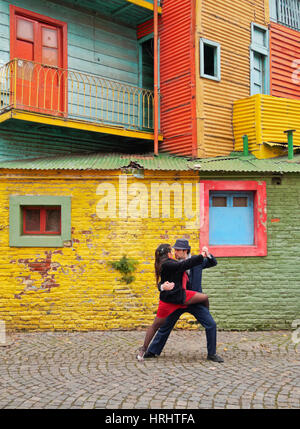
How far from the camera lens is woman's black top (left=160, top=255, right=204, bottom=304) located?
214 inches

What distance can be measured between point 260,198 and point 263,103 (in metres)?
3.22

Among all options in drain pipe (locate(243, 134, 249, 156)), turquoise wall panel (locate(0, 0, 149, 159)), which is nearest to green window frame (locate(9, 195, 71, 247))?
turquoise wall panel (locate(0, 0, 149, 159))

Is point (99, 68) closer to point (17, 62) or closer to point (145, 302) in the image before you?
point (17, 62)

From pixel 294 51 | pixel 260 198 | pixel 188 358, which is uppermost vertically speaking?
pixel 294 51

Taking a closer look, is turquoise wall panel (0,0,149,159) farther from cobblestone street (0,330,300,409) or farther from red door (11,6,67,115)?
cobblestone street (0,330,300,409)

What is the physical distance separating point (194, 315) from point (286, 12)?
10258 millimetres

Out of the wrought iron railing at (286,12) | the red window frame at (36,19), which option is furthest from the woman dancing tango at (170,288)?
the wrought iron railing at (286,12)

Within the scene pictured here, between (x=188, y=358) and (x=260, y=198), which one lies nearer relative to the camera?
(x=188, y=358)

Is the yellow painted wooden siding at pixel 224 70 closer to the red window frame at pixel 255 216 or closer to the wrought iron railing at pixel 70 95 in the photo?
the wrought iron railing at pixel 70 95

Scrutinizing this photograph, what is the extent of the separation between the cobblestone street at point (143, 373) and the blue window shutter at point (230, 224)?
6.02 feet

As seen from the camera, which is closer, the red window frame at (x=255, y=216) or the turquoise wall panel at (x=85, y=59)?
the red window frame at (x=255, y=216)

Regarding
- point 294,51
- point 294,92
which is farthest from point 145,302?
point 294,51

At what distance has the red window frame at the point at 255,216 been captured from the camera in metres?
7.93

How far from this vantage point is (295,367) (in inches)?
215
